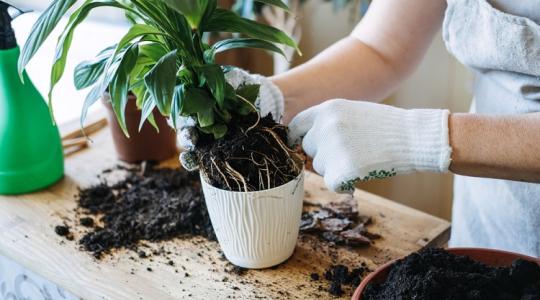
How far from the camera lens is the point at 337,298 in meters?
0.83

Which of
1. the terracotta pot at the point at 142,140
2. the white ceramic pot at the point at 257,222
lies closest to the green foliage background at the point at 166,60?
the white ceramic pot at the point at 257,222

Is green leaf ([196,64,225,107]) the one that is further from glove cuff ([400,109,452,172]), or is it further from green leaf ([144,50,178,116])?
glove cuff ([400,109,452,172])

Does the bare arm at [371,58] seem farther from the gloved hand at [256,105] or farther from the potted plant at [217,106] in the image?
the potted plant at [217,106]

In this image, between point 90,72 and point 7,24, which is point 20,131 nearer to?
point 7,24

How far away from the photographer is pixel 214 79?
2.57ft

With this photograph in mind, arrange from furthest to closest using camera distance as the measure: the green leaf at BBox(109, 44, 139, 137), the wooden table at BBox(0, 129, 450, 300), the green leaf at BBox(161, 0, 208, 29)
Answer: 1. the wooden table at BBox(0, 129, 450, 300)
2. the green leaf at BBox(109, 44, 139, 137)
3. the green leaf at BBox(161, 0, 208, 29)

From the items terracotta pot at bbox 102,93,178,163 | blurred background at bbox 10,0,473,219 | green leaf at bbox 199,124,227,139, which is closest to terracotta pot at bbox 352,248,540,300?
green leaf at bbox 199,124,227,139

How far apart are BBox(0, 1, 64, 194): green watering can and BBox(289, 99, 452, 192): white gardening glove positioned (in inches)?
22.4

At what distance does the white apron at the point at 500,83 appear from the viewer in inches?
33.0

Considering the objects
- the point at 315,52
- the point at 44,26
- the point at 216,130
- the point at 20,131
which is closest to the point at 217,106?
the point at 216,130

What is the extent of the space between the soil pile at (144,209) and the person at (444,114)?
Result: 0.76 ft

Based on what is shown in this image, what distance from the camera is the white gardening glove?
0.77 m

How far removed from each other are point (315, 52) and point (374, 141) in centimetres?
138

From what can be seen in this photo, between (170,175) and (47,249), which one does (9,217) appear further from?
(170,175)
